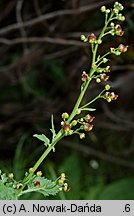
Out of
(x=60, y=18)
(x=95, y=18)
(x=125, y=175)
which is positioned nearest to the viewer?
(x=60, y=18)

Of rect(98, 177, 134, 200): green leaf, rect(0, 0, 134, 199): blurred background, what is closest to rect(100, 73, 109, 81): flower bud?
rect(0, 0, 134, 199): blurred background

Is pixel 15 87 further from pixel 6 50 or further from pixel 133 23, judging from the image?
pixel 133 23

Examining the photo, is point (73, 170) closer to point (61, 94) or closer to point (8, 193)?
point (61, 94)

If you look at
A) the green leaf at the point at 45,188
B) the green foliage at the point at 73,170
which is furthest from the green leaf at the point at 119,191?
the green leaf at the point at 45,188

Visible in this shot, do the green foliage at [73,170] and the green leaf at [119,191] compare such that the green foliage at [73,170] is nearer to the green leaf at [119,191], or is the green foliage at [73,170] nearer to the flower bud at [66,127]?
the green leaf at [119,191]

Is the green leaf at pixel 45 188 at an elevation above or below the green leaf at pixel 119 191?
below

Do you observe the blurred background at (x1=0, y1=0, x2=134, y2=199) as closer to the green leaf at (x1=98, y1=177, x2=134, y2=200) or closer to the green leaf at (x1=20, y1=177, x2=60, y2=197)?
the green leaf at (x1=98, y1=177, x2=134, y2=200)

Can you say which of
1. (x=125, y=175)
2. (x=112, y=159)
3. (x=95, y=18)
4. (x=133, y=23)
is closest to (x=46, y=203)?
(x=133, y=23)
